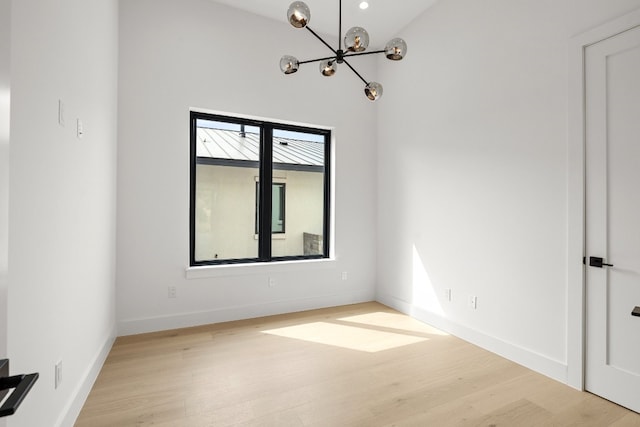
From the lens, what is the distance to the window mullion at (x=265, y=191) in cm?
395

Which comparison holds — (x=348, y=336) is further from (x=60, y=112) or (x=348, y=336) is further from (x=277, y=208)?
(x=60, y=112)

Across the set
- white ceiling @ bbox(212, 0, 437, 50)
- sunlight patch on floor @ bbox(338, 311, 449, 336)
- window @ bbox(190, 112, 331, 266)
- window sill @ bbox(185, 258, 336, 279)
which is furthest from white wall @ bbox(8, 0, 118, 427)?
sunlight patch on floor @ bbox(338, 311, 449, 336)

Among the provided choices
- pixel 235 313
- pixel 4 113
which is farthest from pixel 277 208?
pixel 4 113

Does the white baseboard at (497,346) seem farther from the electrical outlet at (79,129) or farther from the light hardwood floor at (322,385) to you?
the electrical outlet at (79,129)

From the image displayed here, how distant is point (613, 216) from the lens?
2182 mm

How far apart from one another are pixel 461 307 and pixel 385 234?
4.59ft

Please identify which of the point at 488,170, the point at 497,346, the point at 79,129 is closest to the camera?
the point at 79,129

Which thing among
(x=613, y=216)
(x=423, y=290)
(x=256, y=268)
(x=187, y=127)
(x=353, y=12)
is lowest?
(x=423, y=290)

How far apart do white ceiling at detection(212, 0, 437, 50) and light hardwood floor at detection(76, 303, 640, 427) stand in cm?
356

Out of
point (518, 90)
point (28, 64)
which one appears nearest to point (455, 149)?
point (518, 90)

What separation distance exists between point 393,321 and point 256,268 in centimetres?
170

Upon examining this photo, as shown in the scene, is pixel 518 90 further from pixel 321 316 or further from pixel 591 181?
pixel 321 316

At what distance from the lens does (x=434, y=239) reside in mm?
3578

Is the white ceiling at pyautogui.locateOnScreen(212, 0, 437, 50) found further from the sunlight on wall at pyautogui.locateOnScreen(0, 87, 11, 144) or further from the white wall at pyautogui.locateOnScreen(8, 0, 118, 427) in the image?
the sunlight on wall at pyautogui.locateOnScreen(0, 87, 11, 144)
